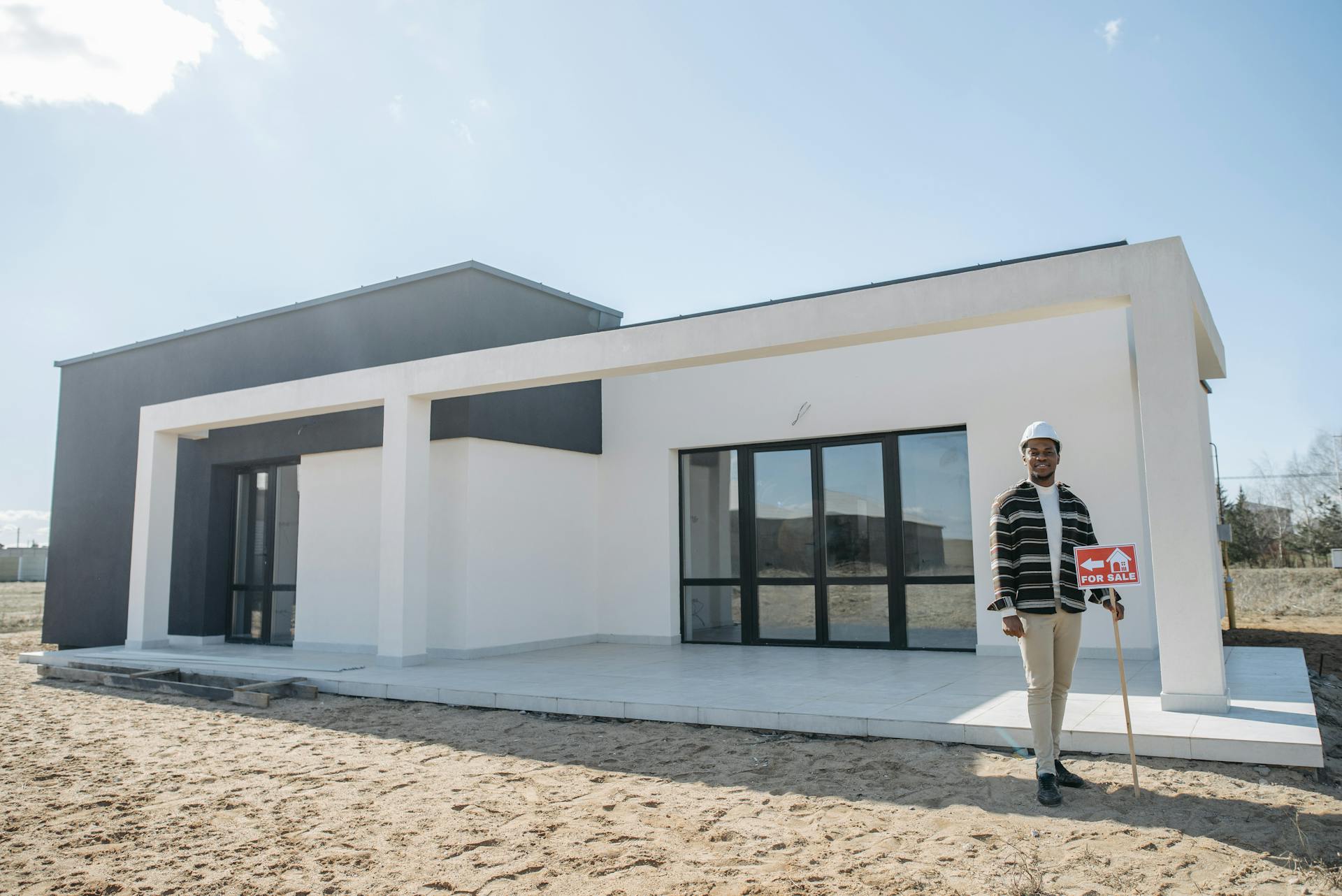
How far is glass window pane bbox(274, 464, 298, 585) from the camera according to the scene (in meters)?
10.9

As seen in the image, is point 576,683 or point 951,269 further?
point 951,269

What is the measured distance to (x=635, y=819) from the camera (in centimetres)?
382

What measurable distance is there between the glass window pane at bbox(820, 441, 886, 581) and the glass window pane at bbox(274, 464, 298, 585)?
6723 mm

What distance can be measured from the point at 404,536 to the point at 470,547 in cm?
107

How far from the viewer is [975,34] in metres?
7.83

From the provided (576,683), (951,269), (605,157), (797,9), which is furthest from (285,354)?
(951,269)

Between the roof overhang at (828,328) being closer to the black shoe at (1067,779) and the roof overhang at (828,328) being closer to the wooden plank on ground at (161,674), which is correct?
the black shoe at (1067,779)

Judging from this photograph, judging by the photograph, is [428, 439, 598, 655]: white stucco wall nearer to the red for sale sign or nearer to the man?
the man

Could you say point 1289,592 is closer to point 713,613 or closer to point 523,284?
point 713,613

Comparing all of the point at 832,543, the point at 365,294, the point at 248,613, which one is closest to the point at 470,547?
the point at 365,294

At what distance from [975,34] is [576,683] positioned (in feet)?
22.4

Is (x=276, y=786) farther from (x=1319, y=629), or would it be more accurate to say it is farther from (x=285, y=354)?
(x=1319, y=629)

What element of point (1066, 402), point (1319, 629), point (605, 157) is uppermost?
point (605, 157)

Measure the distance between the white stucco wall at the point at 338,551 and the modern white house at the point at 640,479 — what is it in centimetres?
3
